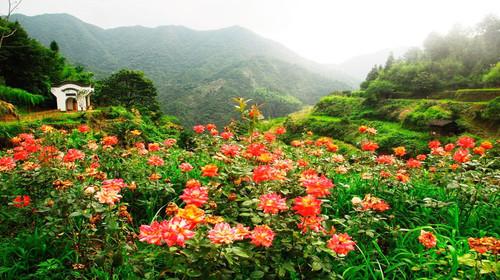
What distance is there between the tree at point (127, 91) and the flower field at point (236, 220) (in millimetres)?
22039

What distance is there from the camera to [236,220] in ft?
7.29

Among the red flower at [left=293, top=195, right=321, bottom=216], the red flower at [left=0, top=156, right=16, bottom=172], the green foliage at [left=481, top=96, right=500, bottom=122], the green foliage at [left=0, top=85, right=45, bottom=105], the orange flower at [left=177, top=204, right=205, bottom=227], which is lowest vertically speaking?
the green foliage at [left=481, top=96, right=500, bottom=122]

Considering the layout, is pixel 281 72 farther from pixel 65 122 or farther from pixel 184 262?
pixel 184 262

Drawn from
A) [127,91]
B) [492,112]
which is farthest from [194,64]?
[492,112]

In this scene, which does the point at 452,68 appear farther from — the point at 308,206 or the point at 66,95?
the point at 308,206

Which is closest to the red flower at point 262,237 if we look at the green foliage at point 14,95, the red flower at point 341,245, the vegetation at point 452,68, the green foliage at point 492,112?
the red flower at point 341,245

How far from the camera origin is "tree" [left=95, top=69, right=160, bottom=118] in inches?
934

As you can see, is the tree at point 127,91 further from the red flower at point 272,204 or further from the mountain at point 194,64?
the red flower at point 272,204

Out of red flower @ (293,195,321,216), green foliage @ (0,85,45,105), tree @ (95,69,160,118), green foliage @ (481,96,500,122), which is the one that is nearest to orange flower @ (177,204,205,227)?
red flower @ (293,195,321,216)

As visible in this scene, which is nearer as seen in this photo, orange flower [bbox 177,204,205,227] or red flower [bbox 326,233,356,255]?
orange flower [bbox 177,204,205,227]

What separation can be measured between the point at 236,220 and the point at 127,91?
25861 millimetres

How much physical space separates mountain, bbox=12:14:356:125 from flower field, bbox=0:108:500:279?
47027mm

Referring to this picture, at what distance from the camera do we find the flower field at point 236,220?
1352mm

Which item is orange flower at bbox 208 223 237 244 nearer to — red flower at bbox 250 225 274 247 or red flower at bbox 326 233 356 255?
red flower at bbox 250 225 274 247
